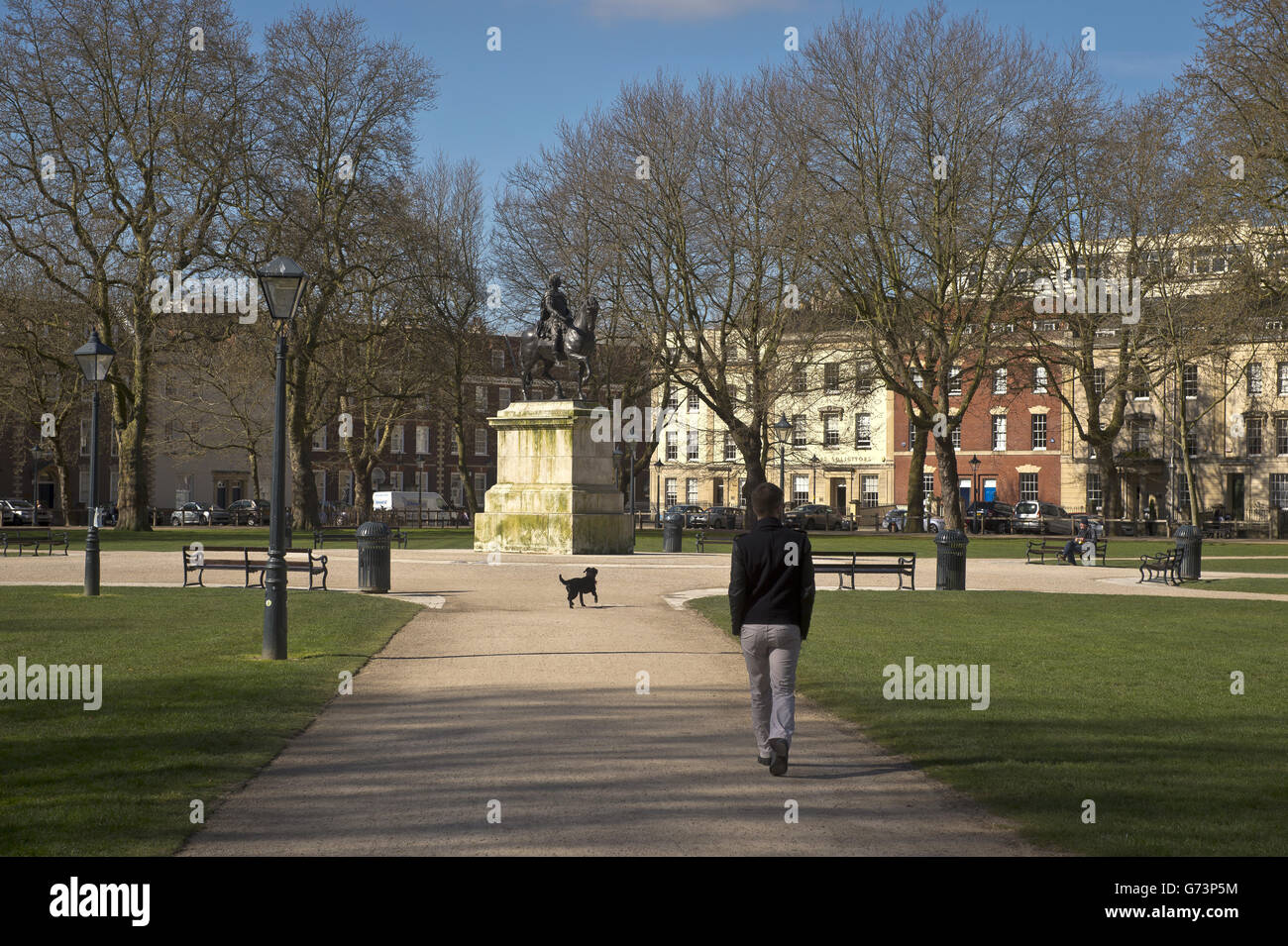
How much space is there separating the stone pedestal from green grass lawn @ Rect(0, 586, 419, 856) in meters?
13.3

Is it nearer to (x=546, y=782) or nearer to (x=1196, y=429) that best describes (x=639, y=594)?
(x=546, y=782)

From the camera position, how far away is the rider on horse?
34625 mm

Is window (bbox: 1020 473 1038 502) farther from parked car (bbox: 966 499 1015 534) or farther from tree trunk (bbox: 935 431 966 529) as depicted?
tree trunk (bbox: 935 431 966 529)

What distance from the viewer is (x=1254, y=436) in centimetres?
7362

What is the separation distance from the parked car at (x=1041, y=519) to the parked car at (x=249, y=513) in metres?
36.5

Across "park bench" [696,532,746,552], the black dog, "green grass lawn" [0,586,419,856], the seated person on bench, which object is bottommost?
"park bench" [696,532,746,552]

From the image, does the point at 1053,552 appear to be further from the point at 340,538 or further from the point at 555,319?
the point at 340,538

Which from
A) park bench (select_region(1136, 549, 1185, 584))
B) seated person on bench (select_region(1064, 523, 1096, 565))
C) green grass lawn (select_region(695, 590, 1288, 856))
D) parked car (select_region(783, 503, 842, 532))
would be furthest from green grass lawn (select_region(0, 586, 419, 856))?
parked car (select_region(783, 503, 842, 532))

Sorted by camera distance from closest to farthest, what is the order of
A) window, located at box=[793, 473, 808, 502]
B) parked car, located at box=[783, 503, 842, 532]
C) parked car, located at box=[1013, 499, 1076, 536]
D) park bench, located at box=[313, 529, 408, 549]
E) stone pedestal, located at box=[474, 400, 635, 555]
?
stone pedestal, located at box=[474, 400, 635, 555], park bench, located at box=[313, 529, 408, 549], parked car, located at box=[1013, 499, 1076, 536], parked car, located at box=[783, 503, 842, 532], window, located at box=[793, 473, 808, 502]

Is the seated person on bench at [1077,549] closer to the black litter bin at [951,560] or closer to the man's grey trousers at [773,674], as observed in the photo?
the black litter bin at [951,560]

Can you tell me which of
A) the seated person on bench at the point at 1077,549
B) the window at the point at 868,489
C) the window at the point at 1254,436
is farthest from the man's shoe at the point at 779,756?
the window at the point at 868,489

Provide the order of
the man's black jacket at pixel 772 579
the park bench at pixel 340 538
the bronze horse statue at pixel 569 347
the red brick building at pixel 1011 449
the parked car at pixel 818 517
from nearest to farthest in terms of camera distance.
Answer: the man's black jacket at pixel 772 579 → the bronze horse statue at pixel 569 347 → the park bench at pixel 340 538 → the parked car at pixel 818 517 → the red brick building at pixel 1011 449

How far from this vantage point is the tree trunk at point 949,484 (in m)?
48.6

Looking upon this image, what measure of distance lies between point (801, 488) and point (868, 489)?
4673 mm
